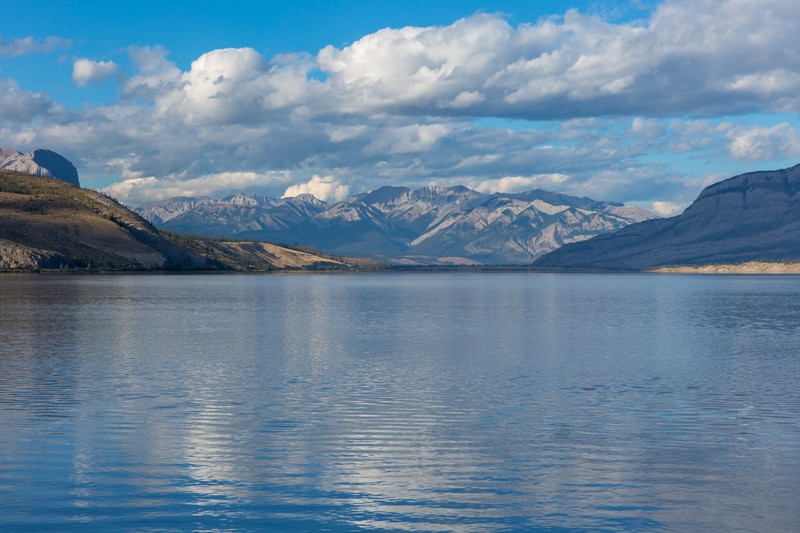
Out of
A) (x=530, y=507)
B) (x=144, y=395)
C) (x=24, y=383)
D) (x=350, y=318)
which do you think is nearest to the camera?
(x=530, y=507)

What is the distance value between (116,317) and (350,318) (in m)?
34.8

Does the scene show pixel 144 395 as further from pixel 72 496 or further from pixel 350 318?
pixel 350 318

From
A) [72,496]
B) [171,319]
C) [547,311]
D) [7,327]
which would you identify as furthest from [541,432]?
[547,311]

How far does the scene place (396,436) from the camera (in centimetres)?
3316

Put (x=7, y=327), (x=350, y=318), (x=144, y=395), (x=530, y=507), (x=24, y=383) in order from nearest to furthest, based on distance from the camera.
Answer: (x=530, y=507) < (x=144, y=395) < (x=24, y=383) < (x=7, y=327) < (x=350, y=318)

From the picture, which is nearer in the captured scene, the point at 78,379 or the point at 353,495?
the point at 353,495

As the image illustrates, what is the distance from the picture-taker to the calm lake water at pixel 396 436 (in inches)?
910

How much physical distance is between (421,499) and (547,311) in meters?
110

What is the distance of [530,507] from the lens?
927 inches

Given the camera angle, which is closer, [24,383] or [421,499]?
[421,499]

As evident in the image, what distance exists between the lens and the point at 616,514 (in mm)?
22906

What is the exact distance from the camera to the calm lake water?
75.8ft

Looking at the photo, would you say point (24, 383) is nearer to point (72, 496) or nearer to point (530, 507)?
point (72, 496)

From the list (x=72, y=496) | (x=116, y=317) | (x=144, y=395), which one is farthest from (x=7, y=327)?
(x=72, y=496)
